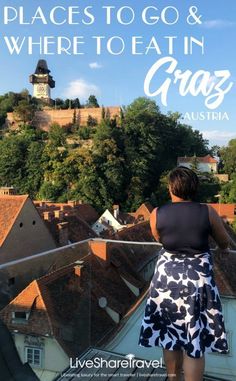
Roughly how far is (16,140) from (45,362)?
167ft

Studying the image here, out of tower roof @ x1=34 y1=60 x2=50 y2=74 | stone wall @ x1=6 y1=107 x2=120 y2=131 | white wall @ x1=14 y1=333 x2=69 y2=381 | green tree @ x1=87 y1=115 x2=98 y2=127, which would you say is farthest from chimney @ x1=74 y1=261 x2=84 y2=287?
tower roof @ x1=34 y1=60 x2=50 y2=74

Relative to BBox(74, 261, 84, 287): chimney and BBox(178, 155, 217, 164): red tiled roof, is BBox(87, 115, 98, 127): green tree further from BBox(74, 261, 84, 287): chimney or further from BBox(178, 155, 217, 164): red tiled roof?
BBox(74, 261, 84, 287): chimney

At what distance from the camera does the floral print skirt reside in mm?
2402

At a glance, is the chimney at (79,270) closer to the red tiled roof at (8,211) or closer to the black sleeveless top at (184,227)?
the black sleeveless top at (184,227)

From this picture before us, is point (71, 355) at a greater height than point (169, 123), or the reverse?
point (169, 123)

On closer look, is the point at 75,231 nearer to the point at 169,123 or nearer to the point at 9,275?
the point at 9,275

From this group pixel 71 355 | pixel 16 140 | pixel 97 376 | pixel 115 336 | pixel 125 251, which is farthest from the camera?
pixel 16 140

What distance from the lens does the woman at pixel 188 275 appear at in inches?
92.5

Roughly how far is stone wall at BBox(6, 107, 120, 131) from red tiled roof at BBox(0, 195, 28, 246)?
148 ft

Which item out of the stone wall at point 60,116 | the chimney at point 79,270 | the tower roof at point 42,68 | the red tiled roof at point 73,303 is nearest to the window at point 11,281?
the red tiled roof at point 73,303

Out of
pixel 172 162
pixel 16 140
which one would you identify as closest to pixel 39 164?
pixel 16 140

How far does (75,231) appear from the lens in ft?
59.4

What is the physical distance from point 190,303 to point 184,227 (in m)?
0.41

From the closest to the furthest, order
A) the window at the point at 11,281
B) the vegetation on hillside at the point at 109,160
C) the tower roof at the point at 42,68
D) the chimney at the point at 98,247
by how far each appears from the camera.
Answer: the window at the point at 11,281 < the chimney at the point at 98,247 < the vegetation on hillside at the point at 109,160 < the tower roof at the point at 42,68
